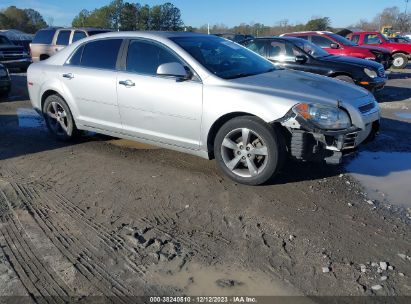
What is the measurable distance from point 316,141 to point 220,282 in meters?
1.98

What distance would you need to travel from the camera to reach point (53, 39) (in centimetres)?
1530

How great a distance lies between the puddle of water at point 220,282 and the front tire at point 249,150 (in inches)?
62.7

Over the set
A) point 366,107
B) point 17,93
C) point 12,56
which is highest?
point 366,107

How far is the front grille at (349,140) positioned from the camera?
14.0 ft

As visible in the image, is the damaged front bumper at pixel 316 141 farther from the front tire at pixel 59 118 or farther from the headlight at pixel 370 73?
the headlight at pixel 370 73

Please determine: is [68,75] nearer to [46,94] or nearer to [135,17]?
[46,94]

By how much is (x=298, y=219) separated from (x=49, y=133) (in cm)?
478

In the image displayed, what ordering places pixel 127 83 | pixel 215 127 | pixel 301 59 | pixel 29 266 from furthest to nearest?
pixel 301 59 < pixel 127 83 < pixel 215 127 < pixel 29 266

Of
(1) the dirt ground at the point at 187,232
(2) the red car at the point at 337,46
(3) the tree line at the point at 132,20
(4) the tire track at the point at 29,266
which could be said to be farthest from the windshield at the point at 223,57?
(3) the tree line at the point at 132,20

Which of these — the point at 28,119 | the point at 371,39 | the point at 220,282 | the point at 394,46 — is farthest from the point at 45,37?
the point at 394,46

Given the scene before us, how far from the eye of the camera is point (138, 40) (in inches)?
213

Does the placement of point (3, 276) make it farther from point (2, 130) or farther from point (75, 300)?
point (2, 130)

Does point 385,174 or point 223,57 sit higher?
point 223,57

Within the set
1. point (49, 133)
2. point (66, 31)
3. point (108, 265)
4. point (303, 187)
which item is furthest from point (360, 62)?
point (66, 31)
